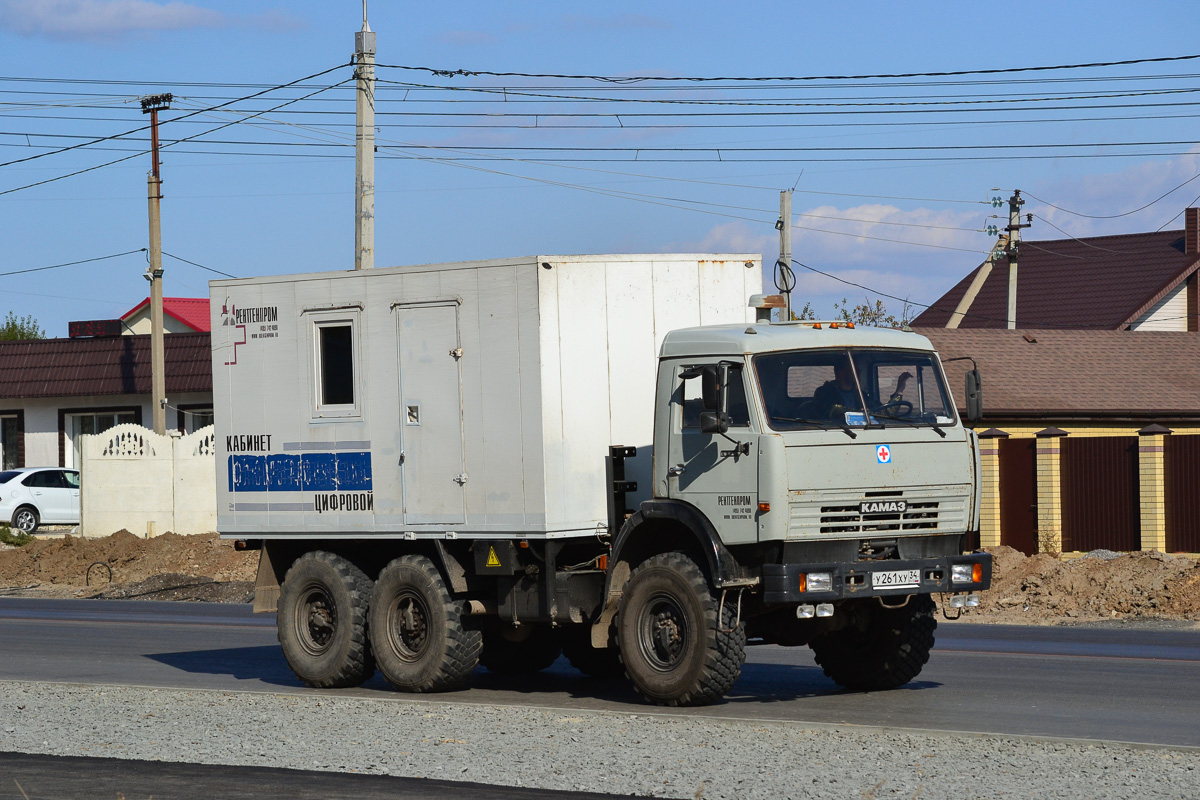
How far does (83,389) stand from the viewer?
151 feet

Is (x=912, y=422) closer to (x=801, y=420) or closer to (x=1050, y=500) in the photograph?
(x=801, y=420)

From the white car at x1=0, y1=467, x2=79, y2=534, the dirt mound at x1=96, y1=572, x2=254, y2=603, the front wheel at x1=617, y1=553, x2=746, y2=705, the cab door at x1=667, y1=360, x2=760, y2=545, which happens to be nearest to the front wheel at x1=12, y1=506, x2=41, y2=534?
the white car at x1=0, y1=467, x2=79, y2=534

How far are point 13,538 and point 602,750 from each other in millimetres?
29834

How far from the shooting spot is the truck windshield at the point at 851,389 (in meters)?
12.2

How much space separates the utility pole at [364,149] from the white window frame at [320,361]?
8531 millimetres

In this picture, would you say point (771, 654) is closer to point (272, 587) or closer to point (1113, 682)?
point (1113, 682)

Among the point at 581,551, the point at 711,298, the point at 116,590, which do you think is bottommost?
the point at 116,590

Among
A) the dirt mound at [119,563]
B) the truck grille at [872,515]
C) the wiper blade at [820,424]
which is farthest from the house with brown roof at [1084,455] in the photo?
the dirt mound at [119,563]

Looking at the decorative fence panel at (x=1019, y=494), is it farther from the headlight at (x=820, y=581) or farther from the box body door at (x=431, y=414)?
the headlight at (x=820, y=581)

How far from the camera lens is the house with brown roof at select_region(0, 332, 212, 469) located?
4569 cm

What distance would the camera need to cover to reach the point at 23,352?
4709 centimetres

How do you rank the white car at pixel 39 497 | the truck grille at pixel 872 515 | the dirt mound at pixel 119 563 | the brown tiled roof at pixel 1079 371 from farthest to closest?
1. the white car at pixel 39 497
2. the brown tiled roof at pixel 1079 371
3. the dirt mound at pixel 119 563
4. the truck grille at pixel 872 515

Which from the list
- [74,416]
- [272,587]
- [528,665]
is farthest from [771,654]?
[74,416]

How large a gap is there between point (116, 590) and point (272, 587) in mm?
15126
